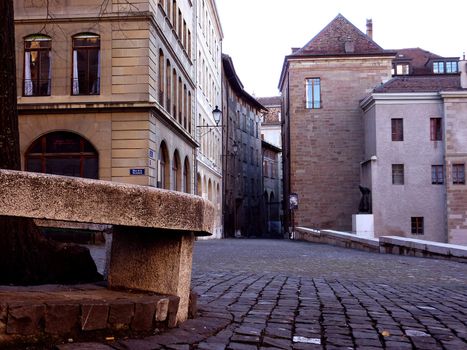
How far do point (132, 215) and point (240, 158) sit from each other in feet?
202

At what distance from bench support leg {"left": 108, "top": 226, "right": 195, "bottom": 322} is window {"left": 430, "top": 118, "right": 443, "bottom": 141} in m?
40.1

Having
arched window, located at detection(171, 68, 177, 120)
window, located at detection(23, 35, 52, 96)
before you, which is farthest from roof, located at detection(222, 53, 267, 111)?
window, located at detection(23, 35, 52, 96)

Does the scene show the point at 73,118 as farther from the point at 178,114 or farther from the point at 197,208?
the point at 197,208

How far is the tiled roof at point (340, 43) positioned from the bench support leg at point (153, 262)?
44189 millimetres

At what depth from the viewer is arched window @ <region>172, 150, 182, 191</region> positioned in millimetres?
29675

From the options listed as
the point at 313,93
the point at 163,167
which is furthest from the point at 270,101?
the point at 163,167

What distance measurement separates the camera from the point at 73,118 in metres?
23.3

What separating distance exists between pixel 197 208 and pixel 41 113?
67.3ft

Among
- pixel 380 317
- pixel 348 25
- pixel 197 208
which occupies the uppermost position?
pixel 348 25

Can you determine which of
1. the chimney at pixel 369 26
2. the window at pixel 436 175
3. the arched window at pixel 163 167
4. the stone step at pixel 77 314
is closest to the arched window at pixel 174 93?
the arched window at pixel 163 167

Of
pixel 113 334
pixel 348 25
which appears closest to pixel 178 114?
pixel 348 25

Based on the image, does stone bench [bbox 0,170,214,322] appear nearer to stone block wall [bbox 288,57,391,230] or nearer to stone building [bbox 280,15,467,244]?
stone building [bbox 280,15,467,244]

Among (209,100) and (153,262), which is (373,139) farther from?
(153,262)

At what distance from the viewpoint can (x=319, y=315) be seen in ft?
18.5
